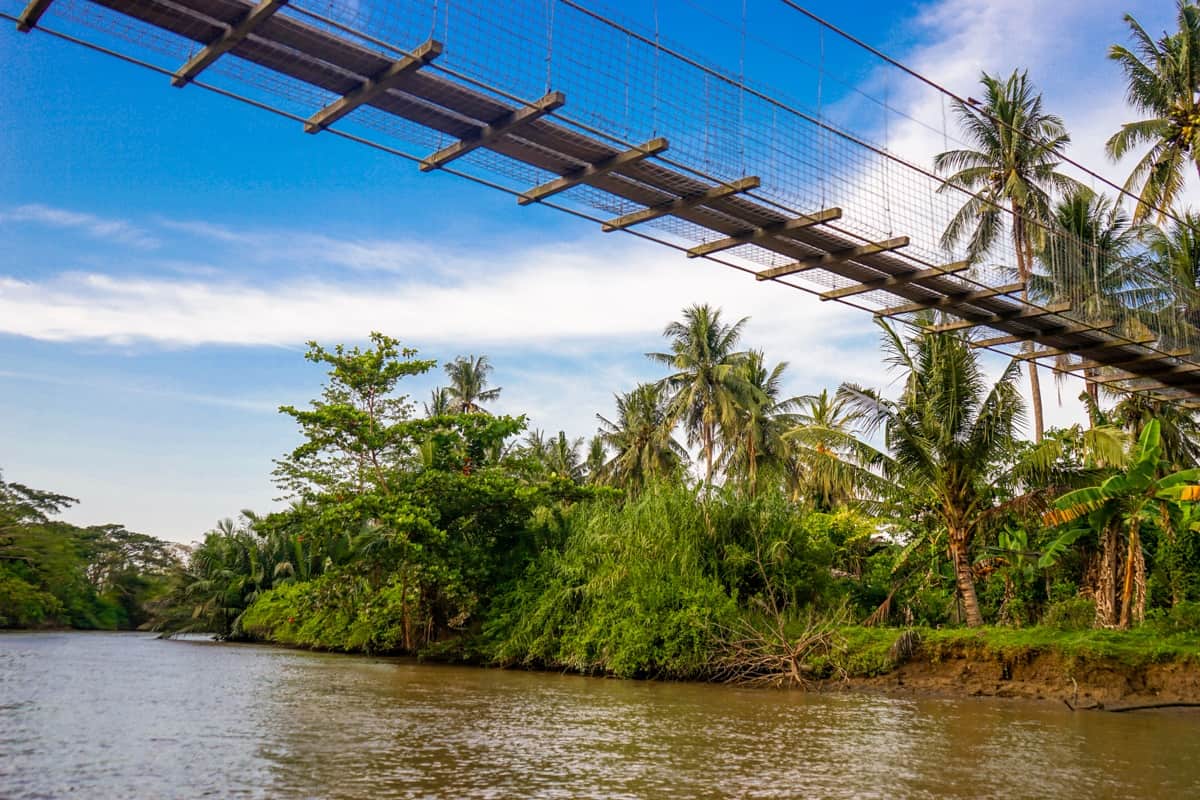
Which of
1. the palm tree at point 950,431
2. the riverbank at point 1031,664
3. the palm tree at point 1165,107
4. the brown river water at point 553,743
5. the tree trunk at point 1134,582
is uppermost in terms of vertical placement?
the palm tree at point 1165,107

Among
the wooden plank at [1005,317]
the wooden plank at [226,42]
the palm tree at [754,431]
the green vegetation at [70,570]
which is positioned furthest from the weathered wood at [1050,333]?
the green vegetation at [70,570]

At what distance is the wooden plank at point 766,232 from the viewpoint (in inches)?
312

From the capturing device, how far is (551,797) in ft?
20.6

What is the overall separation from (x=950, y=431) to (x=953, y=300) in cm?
586

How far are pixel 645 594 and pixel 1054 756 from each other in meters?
8.40

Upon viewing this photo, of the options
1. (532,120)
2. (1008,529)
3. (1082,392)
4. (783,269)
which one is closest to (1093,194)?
(1082,392)

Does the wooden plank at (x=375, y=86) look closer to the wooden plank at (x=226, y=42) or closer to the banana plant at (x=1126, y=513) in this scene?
the wooden plank at (x=226, y=42)

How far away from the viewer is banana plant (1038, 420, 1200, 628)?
1439 centimetres

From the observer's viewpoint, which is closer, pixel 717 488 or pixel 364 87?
pixel 364 87

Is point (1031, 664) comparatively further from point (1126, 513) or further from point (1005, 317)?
point (1005, 317)

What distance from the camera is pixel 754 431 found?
95.9 feet

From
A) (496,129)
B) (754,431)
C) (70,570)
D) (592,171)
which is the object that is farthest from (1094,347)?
(70,570)

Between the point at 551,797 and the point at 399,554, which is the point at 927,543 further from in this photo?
the point at 551,797

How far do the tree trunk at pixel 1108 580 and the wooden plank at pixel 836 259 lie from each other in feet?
29.5
